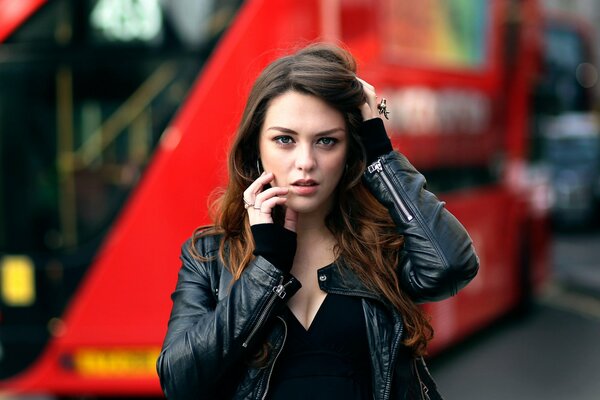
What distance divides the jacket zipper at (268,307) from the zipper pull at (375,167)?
338 mm

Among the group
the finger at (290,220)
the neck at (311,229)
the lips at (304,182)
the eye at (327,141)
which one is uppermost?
the eye at (327,141)

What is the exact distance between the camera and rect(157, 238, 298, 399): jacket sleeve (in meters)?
2.25

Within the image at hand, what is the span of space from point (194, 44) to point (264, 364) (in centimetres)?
412

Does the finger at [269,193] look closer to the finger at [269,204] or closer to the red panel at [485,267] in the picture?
the finger at [269,204]

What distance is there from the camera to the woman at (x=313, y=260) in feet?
7.51

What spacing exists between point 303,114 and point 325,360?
50cm

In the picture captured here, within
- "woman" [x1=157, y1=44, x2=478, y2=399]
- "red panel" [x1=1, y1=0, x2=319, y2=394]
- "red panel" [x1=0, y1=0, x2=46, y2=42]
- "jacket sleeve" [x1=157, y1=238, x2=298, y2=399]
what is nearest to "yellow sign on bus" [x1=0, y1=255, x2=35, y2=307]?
"red panel" [x1=1, y1=0, x2=319, y2=394]

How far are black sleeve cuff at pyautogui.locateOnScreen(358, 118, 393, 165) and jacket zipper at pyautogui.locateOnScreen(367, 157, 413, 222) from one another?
2cm

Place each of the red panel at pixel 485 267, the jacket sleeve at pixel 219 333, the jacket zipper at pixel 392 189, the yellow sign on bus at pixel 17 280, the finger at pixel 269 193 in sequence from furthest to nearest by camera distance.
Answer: the red panel at pixel 485 267 < the yellow sign on bus at pixel 17 280 < the jacket zipper at pixel 392 189 < the finger at pixel 269 193 < the jacket sleeve at pixel 219 333

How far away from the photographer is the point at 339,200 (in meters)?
2.53

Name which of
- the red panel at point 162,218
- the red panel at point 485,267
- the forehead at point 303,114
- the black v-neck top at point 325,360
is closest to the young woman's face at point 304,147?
the forehead at point 303,114

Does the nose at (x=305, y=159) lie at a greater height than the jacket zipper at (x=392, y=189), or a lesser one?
greater

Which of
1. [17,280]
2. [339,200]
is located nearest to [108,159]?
[17,280]

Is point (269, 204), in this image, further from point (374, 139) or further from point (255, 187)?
point (374, 139)
